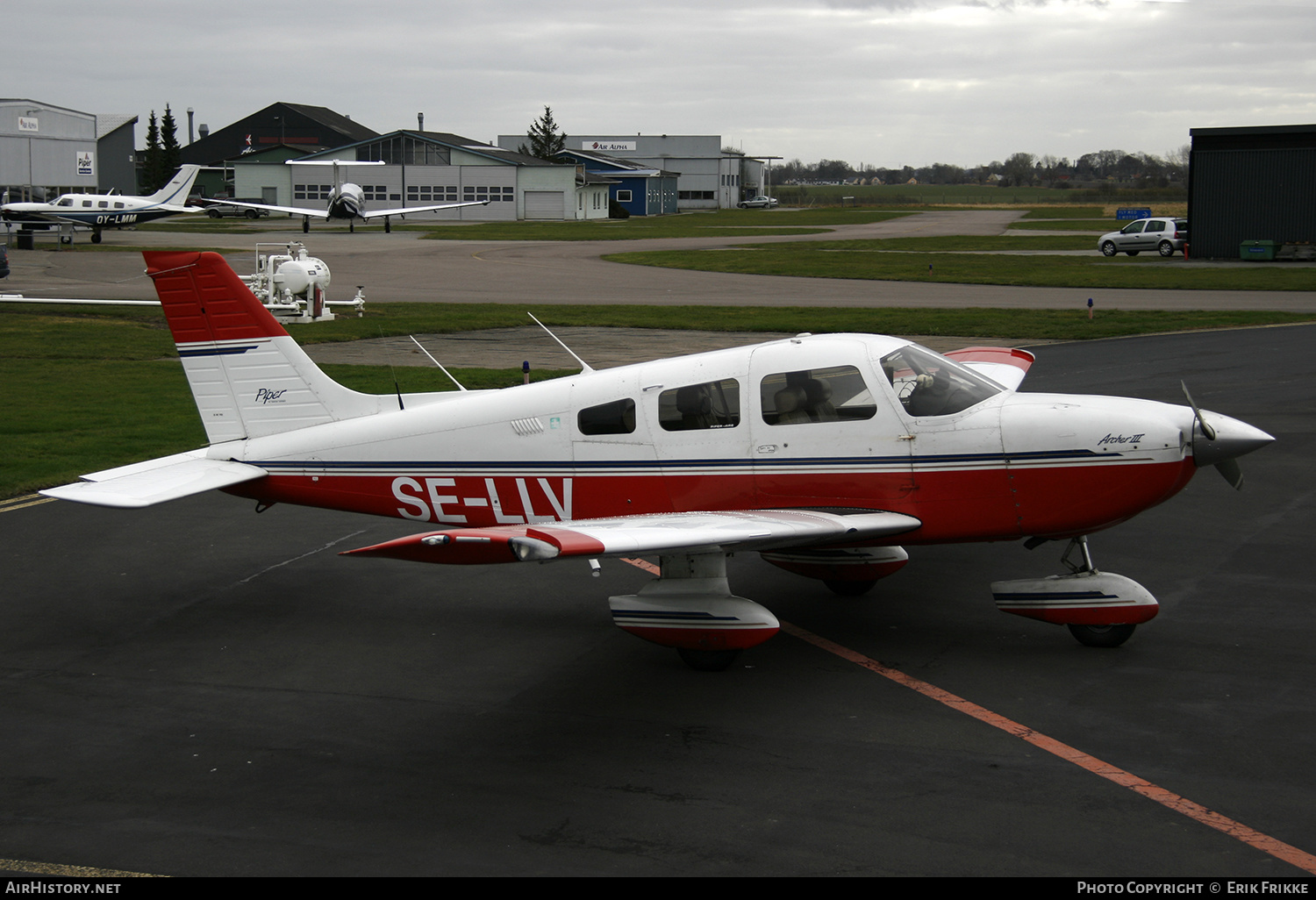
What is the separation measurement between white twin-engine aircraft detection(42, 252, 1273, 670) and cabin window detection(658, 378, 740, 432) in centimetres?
2

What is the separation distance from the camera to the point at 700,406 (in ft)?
29.3

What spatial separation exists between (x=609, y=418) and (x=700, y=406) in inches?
30.7

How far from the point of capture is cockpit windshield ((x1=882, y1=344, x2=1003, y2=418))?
336 inches

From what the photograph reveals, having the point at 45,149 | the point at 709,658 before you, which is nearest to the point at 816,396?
the point at 709,658

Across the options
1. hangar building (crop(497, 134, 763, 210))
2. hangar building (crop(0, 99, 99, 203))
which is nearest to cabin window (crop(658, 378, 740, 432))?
hangar building (crop(0, 99, 99, 203))

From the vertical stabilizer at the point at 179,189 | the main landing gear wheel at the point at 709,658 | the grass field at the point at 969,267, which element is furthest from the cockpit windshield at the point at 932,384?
the vertical stabilizer at the point at 179,189

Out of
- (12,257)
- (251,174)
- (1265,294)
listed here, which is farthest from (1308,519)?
(251,174)

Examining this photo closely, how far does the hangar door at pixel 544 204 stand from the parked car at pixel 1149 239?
58707 mm

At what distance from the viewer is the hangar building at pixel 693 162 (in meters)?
147

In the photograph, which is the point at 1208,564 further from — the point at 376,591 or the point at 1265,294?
the point at 1265,294

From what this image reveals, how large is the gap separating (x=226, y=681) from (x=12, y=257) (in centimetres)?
5600

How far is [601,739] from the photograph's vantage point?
282 inches

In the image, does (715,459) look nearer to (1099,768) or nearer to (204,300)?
(1099,768)

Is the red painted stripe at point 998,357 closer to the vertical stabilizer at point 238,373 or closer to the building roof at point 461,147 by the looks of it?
the vertical stabilizer at point 238,373
